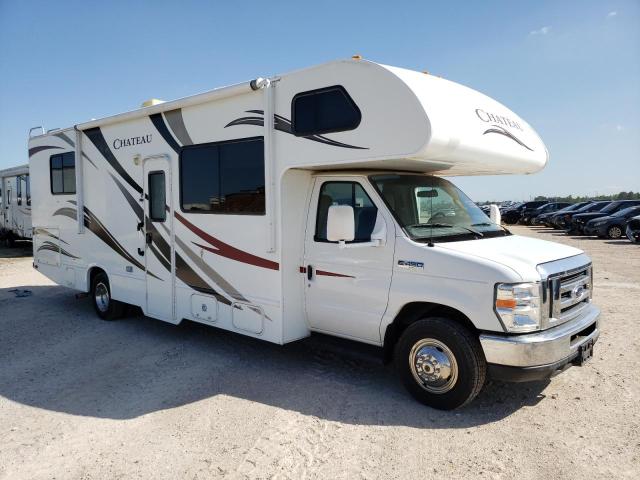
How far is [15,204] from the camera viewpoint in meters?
18.0

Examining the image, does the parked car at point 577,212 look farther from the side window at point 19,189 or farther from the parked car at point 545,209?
the side window at point 19,189

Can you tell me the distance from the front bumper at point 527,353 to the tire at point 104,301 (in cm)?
582

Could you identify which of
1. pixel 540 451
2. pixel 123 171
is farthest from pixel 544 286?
pixel 123 171

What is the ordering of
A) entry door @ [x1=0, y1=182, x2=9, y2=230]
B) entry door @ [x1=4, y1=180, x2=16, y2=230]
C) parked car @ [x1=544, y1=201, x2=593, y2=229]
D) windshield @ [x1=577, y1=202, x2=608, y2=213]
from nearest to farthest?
entry door @ [x1=4, y1=180, x2=16, y2=230] < entry door @ [x1=0, y1=182, x2=9, y2=230] < windshield @ [x1=577, y1=202, x2=608, y2=213] < parked car @ [x1=544, y1=201, x2=593, y2=229]

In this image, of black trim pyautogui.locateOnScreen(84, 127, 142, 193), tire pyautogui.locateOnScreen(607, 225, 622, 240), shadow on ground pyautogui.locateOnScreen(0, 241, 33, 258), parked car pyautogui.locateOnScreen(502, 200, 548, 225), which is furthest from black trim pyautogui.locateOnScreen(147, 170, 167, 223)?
parked car pyautogui.locateOnScreen(502, 200, 548, 225)

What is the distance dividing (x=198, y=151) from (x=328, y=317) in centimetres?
263

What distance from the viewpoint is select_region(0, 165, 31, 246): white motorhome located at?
56.4ft

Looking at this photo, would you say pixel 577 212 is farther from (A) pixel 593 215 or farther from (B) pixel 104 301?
(B) pixel 104 301

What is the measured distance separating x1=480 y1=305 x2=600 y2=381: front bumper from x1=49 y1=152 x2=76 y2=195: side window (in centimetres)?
697

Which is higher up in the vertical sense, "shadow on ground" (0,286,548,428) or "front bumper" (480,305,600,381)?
"front bumper" (480,305,600,381)

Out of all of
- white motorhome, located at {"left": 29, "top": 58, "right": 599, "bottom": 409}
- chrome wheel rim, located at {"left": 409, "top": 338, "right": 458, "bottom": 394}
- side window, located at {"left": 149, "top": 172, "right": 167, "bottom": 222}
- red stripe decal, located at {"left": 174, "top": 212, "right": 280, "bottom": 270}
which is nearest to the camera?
white motorhome, located at {"left": 29, "top": 58, "right": 599, "bottom": 409}

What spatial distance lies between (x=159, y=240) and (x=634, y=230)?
18.9 m

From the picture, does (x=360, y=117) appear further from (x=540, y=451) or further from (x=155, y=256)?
(x=155, y=256)

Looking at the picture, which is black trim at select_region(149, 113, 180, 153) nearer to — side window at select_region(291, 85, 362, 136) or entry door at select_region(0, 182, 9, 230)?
side window at select_region(291, 85, 362, 136)
